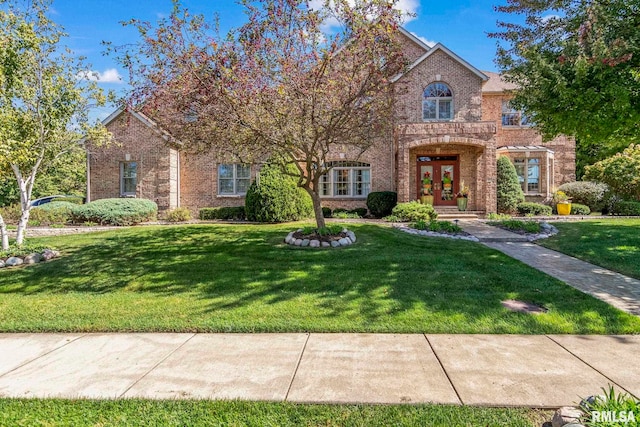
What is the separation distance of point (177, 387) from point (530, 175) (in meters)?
20.7

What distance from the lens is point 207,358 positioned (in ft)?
13.0

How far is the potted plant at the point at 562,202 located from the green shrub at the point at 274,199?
12227 millimetres

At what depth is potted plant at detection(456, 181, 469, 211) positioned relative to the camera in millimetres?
17938

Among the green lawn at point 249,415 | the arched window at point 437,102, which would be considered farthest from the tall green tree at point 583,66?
the arched window at point 437,102

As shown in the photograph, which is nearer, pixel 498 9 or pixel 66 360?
pixel 66 360

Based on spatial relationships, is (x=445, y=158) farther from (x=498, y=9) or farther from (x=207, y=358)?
(x=207, y=358)

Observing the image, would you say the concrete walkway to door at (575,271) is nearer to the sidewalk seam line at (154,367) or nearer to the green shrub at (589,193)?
the sidewalk seam line at (154,367)

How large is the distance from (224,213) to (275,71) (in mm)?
11322

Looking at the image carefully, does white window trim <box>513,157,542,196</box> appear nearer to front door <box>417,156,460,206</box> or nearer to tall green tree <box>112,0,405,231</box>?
front door <box>417,156,460,206</box>

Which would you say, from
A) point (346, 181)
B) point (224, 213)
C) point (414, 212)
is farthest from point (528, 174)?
point (224, 213)

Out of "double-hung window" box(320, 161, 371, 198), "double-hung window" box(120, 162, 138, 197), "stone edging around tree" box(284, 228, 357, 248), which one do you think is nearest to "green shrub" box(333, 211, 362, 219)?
"double-hung window" box(320, 161, 371, 198)

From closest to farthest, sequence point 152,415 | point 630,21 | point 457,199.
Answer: point 152,415 < point 630,21 < point 457,199

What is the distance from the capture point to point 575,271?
7.39m

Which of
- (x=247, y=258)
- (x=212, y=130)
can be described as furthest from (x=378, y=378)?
(x=212, y=130)
